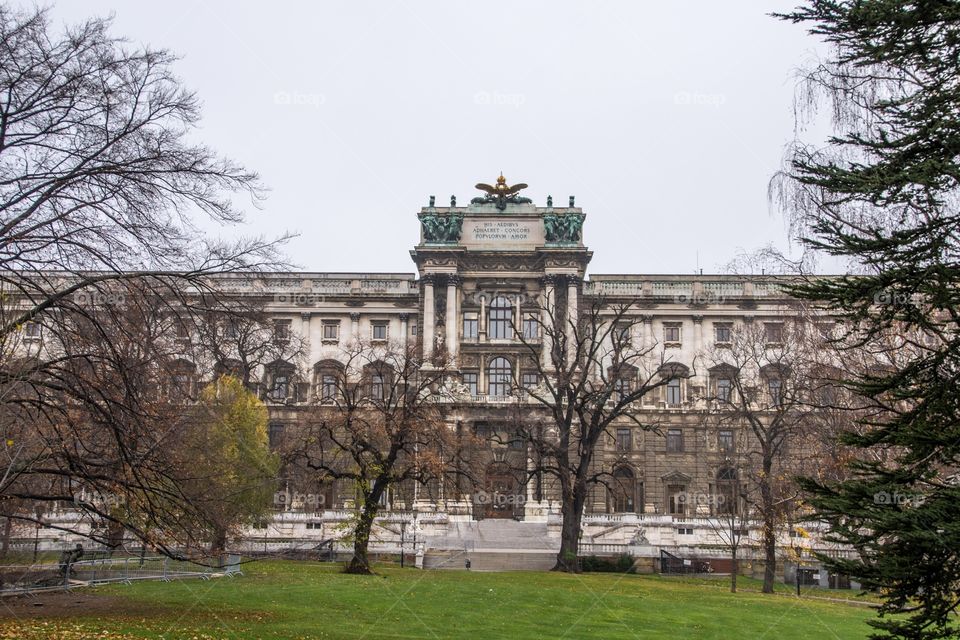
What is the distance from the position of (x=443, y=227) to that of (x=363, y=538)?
129 ft

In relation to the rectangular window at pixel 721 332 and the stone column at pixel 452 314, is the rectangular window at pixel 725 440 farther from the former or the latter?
the stone column at pixel 452 314

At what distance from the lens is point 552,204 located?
7194cm

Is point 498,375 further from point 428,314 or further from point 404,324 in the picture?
point 404,324

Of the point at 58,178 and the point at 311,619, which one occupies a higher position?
the point at 58,178

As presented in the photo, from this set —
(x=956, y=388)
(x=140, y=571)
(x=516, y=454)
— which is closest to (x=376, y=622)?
(x=140, y=571)

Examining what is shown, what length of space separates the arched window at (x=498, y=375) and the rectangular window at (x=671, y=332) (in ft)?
40.3

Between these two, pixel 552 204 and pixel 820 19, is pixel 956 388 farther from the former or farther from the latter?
pixel 552 204

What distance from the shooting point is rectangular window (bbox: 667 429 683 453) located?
228 ft

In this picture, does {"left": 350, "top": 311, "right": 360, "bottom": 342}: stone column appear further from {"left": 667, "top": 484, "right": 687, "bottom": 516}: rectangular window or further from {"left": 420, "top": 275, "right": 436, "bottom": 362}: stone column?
{"left": 667, "top": 484, "right": 687, "bottom": 516}: rectangular window

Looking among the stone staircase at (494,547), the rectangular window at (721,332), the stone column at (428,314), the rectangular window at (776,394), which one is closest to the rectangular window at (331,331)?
the stone column at (428,314)

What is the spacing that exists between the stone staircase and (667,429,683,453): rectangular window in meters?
14.4

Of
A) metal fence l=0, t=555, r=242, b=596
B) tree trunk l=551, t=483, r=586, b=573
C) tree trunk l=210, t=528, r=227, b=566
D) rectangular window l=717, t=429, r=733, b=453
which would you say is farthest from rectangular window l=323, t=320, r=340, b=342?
tree trunk l=210, t=528, r=227, b=566

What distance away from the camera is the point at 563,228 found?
70812 mm

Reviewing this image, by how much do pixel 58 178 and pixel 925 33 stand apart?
12422mm
